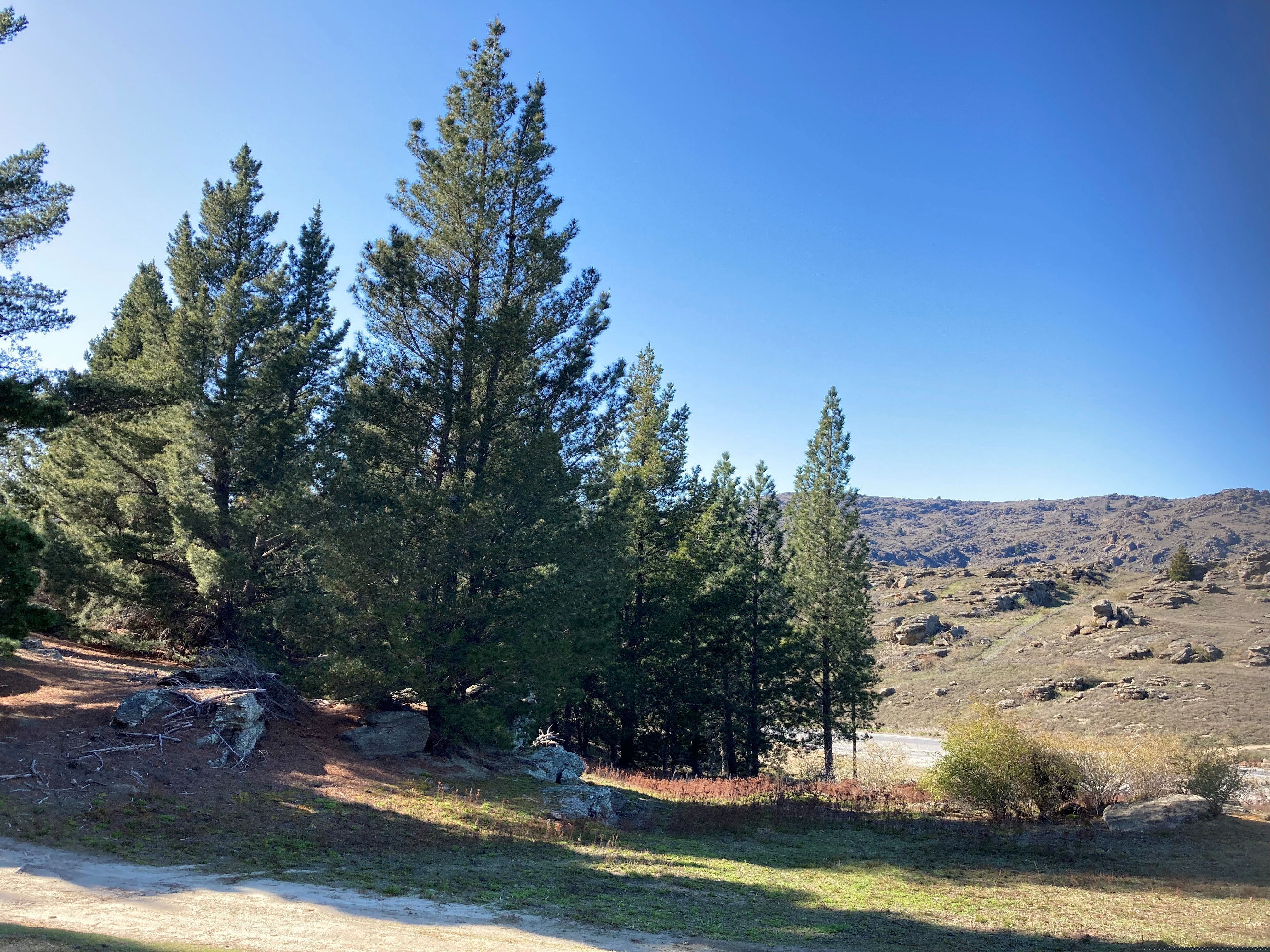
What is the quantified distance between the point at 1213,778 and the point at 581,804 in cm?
1502

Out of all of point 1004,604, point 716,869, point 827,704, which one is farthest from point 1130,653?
point 716,869

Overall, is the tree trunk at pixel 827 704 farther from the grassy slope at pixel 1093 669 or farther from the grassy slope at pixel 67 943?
the grassy slope at pixel 67 943

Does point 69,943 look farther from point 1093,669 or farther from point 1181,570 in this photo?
point 1181,570

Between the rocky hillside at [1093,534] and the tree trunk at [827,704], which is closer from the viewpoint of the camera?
the tree trunk at [827,704]

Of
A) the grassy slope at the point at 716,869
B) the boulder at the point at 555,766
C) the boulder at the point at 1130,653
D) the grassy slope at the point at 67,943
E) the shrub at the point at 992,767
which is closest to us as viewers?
the grassy slope at the point at 67,943

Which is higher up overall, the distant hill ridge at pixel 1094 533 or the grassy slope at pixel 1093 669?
the distant hill ridge at pixel 1094 533

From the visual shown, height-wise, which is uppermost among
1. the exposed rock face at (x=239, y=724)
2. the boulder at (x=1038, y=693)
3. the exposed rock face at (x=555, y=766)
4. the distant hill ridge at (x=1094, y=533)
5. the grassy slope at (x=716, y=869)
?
the distant hill ridge at (x=1094, y=533)

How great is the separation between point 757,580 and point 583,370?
12.9 meters

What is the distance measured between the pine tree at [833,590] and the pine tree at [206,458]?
62.9 ft

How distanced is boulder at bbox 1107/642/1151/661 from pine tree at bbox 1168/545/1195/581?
24.4 meters

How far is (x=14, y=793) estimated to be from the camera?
9.51m

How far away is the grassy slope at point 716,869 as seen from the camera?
28.7 feet

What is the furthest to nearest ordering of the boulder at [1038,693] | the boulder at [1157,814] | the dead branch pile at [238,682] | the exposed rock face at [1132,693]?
the boulder at [1038,693], the exposed rock face at [1132,693], the boulder at [1157,814], the dead branch pile at [238,682]

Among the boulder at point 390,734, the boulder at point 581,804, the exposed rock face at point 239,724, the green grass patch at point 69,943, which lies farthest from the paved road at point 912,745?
the green grass patch at point 69,943
